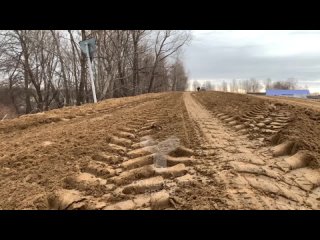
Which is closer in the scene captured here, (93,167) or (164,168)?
(164,168)

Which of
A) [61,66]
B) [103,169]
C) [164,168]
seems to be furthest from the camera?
[61,66]

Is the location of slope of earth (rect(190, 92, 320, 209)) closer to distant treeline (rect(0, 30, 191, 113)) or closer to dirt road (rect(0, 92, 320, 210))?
dirt road (rect(0, 92, 320, 210))

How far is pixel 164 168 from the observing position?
3236mm

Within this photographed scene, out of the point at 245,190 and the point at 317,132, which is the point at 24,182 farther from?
the point at 317,132

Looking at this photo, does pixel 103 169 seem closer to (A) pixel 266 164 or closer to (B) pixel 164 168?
(B) pixel 164 168

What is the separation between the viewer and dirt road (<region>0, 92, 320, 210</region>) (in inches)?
97.6

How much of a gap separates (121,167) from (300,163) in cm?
179

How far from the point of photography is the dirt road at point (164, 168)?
8.13ft

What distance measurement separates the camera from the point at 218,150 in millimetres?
3838

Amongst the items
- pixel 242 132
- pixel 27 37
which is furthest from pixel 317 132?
pixel 27 37

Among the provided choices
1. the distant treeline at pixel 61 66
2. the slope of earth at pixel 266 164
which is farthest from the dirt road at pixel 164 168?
the distant treeline at pixel 61 66

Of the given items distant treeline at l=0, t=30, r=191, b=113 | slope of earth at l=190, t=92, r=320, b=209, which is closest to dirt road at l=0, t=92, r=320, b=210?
slope of earth at l=190, t=92, r=320, b=209

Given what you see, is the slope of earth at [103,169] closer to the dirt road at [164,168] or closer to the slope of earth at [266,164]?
the dirt road at [164,168]

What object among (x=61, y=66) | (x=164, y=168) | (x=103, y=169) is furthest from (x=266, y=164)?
(x=61, y=66)
